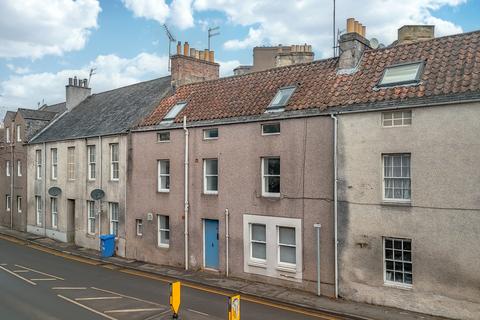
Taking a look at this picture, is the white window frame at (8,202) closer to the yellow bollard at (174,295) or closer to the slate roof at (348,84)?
the slate roof at (348,84)

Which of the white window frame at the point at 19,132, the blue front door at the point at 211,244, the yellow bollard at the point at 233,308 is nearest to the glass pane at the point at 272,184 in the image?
the blue front door at the point at 211,244

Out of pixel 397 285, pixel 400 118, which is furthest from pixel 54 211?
pixel 400 118

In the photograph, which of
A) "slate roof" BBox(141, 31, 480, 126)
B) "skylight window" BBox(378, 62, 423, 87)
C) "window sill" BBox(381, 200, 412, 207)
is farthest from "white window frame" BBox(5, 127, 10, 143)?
"window sill" BBox(381, 200, 412, 207)

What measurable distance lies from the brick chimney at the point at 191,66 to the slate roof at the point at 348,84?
3.05 meters

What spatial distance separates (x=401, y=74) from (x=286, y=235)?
289 inches

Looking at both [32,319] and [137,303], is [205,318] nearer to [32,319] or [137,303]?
[137,303]

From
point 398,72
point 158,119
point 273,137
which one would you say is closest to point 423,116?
point 398,72

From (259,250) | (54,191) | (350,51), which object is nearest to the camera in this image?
(350,51)

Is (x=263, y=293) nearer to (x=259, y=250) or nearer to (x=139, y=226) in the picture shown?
(x=259, y=250)

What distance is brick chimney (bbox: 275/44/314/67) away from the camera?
25.5 metres

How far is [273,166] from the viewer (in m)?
17.0

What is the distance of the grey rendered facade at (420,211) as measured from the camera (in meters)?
12.4

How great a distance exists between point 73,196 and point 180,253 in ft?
35.8

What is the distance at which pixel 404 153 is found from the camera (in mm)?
13594
